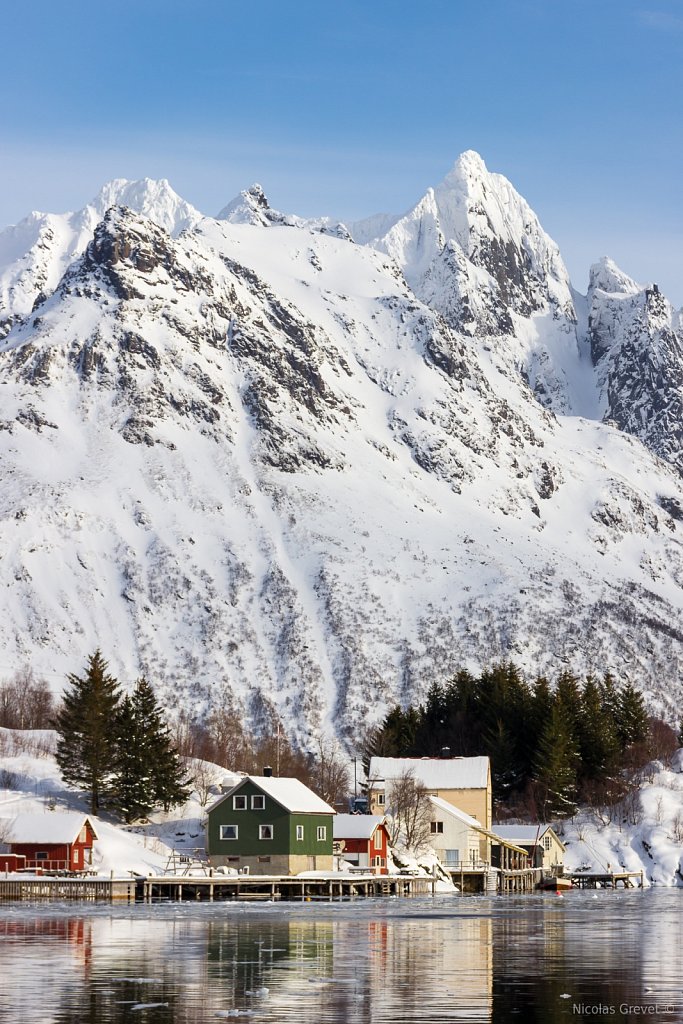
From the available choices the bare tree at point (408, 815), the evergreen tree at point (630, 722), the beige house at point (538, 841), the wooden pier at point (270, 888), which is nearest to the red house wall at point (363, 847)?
the wooden pier at point (270, 888)

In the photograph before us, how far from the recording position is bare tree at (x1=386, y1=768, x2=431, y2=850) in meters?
131

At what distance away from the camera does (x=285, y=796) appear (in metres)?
113

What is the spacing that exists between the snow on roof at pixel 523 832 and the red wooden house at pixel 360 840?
71.7 ft

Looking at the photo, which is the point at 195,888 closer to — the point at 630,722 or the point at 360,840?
the point at 360,840

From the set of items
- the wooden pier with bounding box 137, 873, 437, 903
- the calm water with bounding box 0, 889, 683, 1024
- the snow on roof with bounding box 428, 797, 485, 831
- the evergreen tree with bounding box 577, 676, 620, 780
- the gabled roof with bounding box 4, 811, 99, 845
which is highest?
the evergreen tree with bounding box 577, 676, 620, 780

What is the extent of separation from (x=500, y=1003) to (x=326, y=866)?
73145mm

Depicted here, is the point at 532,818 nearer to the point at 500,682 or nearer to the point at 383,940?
the point at 500,682

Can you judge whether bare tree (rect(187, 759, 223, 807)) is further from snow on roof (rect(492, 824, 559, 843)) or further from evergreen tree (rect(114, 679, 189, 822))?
snow on roof (rect(492, 824, 559, 843))

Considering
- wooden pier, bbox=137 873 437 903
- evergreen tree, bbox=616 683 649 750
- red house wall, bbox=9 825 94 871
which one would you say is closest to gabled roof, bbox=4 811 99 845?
red house wall, bbox=9 825 94 871

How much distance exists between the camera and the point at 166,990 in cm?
4472

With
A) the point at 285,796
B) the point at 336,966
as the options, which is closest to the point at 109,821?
the point at 285,796

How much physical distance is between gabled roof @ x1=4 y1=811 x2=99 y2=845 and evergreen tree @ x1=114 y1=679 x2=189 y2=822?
25.9 ft

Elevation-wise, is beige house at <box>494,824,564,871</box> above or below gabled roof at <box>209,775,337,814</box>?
below

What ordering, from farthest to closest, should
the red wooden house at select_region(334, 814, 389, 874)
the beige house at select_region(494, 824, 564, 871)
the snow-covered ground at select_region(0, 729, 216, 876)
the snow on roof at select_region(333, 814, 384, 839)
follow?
1. the beige house at select_region(494, 824, 564, 871)
2. the snow on roof at select_region(333, 814, 384, 839)
3. the red wooden house at select_region(334, 814, 389, 874)
4. the snow-covered ground at select_region(0, 729, 216, 876)
